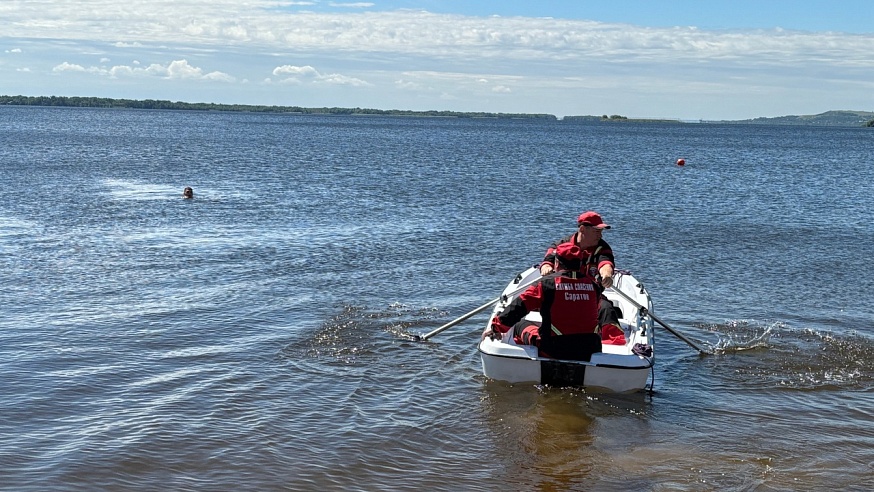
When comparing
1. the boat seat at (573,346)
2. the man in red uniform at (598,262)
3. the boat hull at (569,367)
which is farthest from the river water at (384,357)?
the man in red uniform at (598,262)

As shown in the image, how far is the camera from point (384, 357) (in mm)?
11562

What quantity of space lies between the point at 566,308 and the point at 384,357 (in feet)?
10.0

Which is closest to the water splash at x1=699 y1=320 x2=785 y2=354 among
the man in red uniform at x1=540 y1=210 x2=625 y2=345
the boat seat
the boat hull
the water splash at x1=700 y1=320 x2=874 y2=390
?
the water splash at x1=700 y1=320 x2=874 y2=390

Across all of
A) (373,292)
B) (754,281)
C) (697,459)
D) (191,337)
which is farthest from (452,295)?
(697,459)

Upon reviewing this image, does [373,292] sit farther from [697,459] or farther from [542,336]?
[697,459]

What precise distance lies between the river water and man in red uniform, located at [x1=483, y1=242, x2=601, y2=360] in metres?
0.68

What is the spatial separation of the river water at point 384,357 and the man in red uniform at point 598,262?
780 millimetres

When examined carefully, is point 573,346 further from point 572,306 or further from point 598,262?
point 598,262

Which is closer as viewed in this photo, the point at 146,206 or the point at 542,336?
the point at 542,336

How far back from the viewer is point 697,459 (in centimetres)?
834

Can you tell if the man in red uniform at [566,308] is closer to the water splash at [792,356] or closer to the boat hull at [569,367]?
the boat hull at [569,367]

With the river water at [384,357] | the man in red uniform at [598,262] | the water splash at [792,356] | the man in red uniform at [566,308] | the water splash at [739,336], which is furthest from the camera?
the water splash at [739,336]

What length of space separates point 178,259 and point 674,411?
11252 mm

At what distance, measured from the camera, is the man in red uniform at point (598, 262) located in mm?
10312
